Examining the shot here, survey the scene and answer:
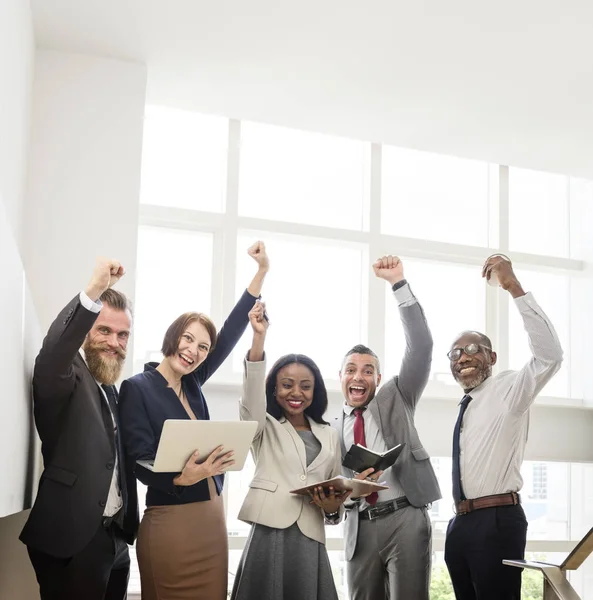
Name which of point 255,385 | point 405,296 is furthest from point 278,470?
point 405,296

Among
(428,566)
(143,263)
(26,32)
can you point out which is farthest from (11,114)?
(428,566)

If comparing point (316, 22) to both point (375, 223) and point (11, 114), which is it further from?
point (375, 223)

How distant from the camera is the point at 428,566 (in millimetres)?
3188

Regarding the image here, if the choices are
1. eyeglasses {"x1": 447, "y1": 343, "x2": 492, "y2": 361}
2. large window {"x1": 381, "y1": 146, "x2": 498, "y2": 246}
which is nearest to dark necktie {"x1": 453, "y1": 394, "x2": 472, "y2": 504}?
eyeglasses {"x1": 447, "y1": 343, "x2": 492, "y2": 361}

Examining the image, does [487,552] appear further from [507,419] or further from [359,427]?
[359,427]

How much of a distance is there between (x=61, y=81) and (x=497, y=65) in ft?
7.63

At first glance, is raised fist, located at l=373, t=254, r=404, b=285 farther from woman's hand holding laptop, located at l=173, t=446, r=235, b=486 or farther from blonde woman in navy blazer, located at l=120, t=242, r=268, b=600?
woman's hand holding laptop, located at l=173, t=446, r=235, b=486

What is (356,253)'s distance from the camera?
563cm

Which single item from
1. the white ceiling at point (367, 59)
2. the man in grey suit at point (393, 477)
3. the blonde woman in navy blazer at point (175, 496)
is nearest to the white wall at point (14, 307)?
the blonde woman in navy blazer at point (175, 496)

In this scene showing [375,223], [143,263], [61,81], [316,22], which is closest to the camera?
[316,22]

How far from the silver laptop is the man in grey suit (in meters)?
0.66

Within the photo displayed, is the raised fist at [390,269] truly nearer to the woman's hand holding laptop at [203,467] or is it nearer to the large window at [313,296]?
the woman's hand holding laptop at [203,467]

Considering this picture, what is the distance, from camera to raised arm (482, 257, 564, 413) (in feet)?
10.8

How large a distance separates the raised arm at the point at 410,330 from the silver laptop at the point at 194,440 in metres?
1.01
